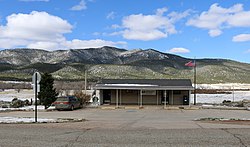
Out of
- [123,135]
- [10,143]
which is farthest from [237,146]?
[10,143]

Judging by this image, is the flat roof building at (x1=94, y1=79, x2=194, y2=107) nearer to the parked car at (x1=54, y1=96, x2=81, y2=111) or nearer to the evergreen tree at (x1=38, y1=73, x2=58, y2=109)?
the evergreen tree at (x1=38, y1=73, x2=58, y2=109)

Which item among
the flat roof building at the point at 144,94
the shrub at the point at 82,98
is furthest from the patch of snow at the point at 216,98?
the shrub at the point at 82,98

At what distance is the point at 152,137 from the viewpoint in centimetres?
1173

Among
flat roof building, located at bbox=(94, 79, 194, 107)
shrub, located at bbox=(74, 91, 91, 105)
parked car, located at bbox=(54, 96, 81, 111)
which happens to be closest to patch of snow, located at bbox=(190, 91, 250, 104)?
flat roof building, located at bbox=(94, 79, 194, 107)

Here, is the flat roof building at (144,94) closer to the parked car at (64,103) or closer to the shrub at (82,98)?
the shrub at (82,98)

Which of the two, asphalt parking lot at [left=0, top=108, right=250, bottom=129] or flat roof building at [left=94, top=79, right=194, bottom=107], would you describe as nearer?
asphalt parking lot at [left=0, top=108, right=250, bottom=129]

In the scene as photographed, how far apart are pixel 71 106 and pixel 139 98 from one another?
11057 mm

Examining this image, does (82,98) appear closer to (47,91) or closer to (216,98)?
(47,91)

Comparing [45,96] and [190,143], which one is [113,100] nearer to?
[45,96]

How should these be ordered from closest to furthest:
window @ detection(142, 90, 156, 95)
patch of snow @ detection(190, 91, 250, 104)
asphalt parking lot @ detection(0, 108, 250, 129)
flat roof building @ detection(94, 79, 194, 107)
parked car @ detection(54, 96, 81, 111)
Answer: asphalt parking lot @ detection(0, 108, 250, 129) → parked car @ detection(54, 96, 81, 111) → flat roof building @ detection(94, 79, 194, 107) → window @ detection(142, 90, 156, 95) → patch of snow @ detection(190, 91, 250, 104)

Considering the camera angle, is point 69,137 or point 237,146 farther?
point 69,137

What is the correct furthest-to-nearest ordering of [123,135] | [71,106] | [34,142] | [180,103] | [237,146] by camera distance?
[180,103], [71,106], [123,135], [34,142], [237,146]

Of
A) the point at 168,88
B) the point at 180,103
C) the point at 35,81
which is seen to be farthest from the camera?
the point at 180,103

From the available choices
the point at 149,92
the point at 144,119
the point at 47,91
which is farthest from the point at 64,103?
the point at 149,92
